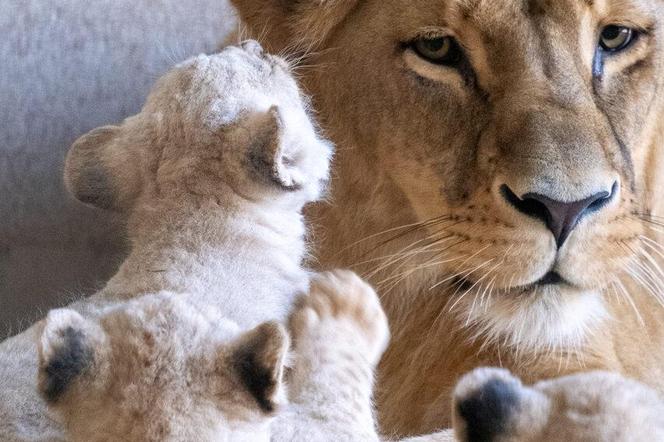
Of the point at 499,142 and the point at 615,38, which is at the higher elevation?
the point at 615,38

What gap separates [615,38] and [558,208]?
37 centimetres

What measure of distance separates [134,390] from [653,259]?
94cm

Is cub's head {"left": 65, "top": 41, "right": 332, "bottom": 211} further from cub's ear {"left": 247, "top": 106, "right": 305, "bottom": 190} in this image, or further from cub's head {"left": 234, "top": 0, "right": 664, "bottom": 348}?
cub's head {"left": 234, "top": 0, "right": 664, "bottom": 348}

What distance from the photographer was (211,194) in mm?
1403

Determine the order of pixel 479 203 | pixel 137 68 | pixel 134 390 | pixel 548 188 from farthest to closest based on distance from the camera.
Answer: pixel 137 68 → pixel 479 203 → pixel 548 188 → pixel 134 390

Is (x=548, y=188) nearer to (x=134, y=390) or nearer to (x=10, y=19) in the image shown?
(x=134, y=390)

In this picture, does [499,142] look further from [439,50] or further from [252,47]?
[252,47]

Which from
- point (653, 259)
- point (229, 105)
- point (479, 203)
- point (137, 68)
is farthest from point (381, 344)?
point (137, 68)

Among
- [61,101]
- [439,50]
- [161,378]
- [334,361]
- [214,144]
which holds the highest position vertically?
→ [439,50]

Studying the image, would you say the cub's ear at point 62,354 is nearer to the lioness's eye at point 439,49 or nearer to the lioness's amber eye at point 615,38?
the lioness's eye at point 439,49

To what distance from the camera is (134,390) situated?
1.10 m

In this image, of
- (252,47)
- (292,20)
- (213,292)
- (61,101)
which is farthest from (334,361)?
(61,101)

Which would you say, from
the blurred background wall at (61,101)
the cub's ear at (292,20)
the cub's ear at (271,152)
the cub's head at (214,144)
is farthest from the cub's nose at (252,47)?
the blurred background wall at (61,101)

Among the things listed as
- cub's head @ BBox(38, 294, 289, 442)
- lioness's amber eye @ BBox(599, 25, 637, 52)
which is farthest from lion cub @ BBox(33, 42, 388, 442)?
lioness's amber eye @ BBox(599, 25, 637, 52)
